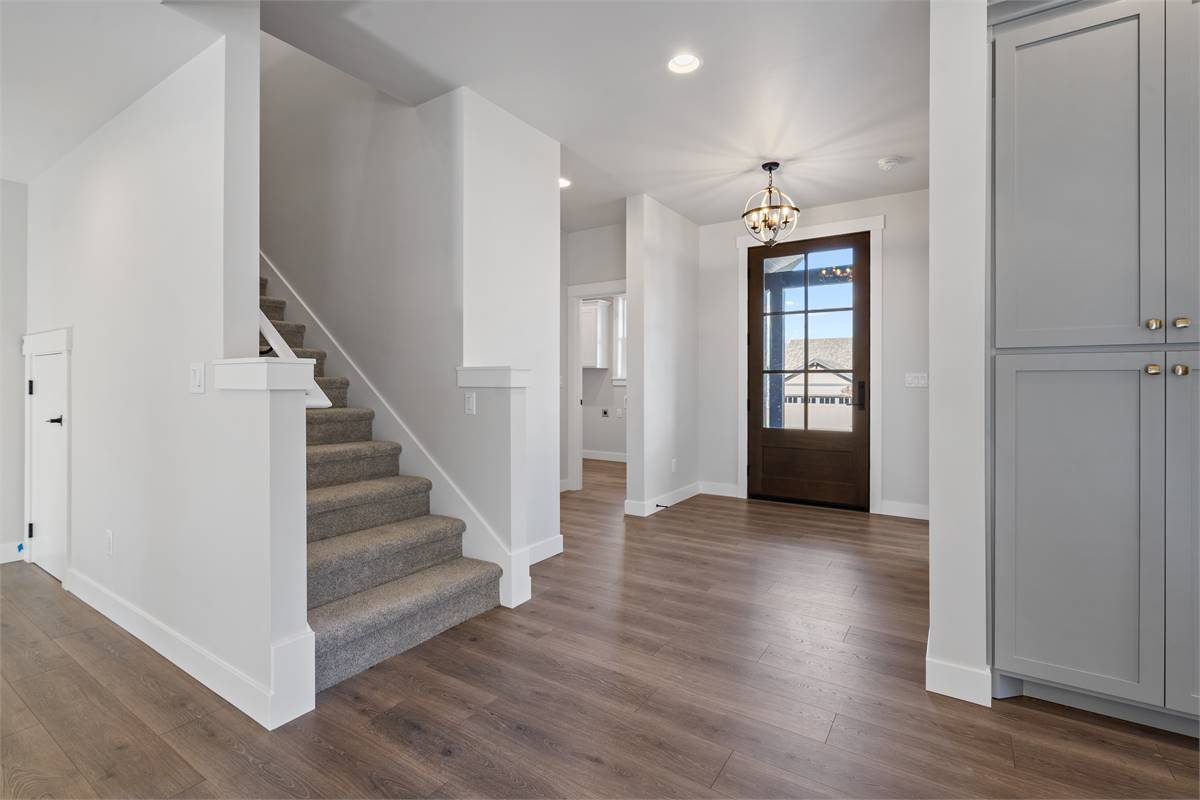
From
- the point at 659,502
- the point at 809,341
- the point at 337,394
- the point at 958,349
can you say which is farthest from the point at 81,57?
the point at 809,341

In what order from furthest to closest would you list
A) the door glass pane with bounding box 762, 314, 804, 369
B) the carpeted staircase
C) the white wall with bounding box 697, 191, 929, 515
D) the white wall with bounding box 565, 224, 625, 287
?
the white wall with bounding box 565, 224, 625, 287, the door glass pane with bounding box 762, 314, 804, 369, the white wall with bounding box 697, 191, 929, 515, the carpeted staircase

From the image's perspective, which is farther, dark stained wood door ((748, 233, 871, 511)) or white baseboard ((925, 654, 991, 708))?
dark stained wood door ((748, 233, 871, 511))

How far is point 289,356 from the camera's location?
2.11 m

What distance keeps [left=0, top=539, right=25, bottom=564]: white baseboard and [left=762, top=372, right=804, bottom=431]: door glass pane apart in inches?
213

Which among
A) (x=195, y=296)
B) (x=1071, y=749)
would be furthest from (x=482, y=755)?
(x=195, y=296)

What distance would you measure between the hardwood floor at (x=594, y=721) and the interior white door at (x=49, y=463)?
0.36 meters

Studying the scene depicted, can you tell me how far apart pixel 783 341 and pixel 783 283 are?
1.73 feet

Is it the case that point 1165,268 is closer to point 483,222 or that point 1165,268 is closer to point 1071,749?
point 1071,749

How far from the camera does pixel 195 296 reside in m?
2.12

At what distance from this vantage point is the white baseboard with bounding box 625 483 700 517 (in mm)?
4695

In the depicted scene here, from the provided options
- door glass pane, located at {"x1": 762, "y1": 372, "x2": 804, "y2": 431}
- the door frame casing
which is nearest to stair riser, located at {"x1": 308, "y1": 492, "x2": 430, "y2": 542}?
the door frame casing

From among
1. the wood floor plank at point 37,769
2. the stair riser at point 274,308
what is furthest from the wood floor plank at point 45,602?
the stair riser at point 274,308

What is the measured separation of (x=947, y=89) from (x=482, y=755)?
8.67 ft

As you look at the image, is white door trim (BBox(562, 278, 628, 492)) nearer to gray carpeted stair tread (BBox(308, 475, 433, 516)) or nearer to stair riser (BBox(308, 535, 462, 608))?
gray carpeted stair tread (BBox(308, 475, 433, 516))
